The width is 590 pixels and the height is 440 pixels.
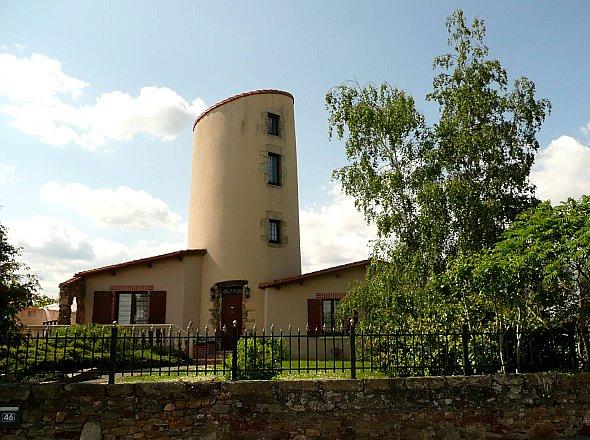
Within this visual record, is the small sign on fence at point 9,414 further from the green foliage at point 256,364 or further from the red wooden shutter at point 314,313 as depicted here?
the red wooden shutter at point 314,313

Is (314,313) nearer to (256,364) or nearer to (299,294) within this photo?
(299,294)

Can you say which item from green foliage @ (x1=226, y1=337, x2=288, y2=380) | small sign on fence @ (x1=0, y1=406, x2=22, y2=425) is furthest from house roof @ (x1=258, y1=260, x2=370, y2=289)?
small sign on fence @ (x1=0, y1=406, x2=22, y2=425)

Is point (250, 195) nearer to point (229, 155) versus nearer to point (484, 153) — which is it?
point (229, 155)

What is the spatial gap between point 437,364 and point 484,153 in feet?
19.3

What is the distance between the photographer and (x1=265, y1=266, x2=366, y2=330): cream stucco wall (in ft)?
55.6

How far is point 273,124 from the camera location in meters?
20.5

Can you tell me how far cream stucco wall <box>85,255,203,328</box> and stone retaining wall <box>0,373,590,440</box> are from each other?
31.2ft

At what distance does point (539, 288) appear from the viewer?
31.8 feet

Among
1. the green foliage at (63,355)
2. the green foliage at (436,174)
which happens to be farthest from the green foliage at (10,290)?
the green foliage at (436,174)

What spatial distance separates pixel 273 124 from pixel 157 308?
856 cm

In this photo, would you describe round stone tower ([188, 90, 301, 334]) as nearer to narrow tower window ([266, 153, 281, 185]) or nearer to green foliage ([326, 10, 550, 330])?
narrow tower window ([266, 153, 281, 185])

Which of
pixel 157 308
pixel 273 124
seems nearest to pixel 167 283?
pixel 157 308

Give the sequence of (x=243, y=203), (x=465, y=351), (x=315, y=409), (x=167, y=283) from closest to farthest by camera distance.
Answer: (x=315, y=409) → (x=465, y=351) → (x=167, y=283) → (x=243, y=203)

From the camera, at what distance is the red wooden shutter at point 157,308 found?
687 inches
